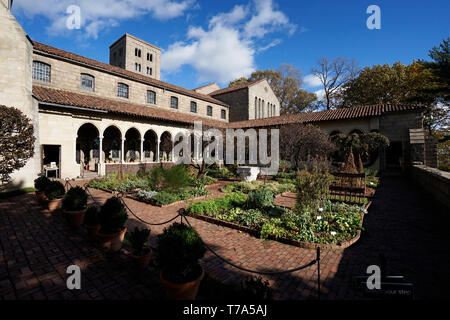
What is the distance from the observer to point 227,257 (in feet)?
13.6

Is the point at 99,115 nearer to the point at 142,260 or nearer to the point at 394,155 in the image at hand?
the point at 142,260

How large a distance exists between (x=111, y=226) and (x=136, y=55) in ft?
148

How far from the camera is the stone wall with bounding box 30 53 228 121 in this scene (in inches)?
604

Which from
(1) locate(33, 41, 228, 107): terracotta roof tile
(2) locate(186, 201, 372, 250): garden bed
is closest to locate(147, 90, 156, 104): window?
(1) locate(33, 41, 228, 107): terracotta roof tile

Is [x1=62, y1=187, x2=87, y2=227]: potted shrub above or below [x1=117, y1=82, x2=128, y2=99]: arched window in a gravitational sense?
below

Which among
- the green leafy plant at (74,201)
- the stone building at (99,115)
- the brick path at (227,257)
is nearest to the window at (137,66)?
the stone building at (99,115)

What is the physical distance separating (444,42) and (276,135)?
35.7ft

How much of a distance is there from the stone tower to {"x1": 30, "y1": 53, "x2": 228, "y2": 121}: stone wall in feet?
69.9

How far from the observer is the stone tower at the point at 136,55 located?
38844 millimetres

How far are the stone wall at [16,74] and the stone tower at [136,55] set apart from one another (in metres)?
30.8

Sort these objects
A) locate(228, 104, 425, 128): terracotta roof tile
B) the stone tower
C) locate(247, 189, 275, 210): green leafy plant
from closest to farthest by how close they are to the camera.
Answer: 1. locate(247, 189, 275, 210): green leafy plant
2. locate(228, 104, 425, 128): terracotta roof tile
3. the stone tower

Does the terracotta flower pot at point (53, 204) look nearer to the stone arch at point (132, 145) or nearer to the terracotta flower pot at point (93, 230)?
the terracotta flower pot at point (93, 230)

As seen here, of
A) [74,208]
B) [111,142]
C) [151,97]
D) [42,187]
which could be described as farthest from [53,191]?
[151,97]

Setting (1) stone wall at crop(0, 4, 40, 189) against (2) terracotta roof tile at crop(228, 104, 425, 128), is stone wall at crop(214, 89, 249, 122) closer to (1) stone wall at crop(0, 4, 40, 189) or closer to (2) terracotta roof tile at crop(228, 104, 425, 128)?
(2) terracotta roof tile at crop(228, 104, 425, 128)
